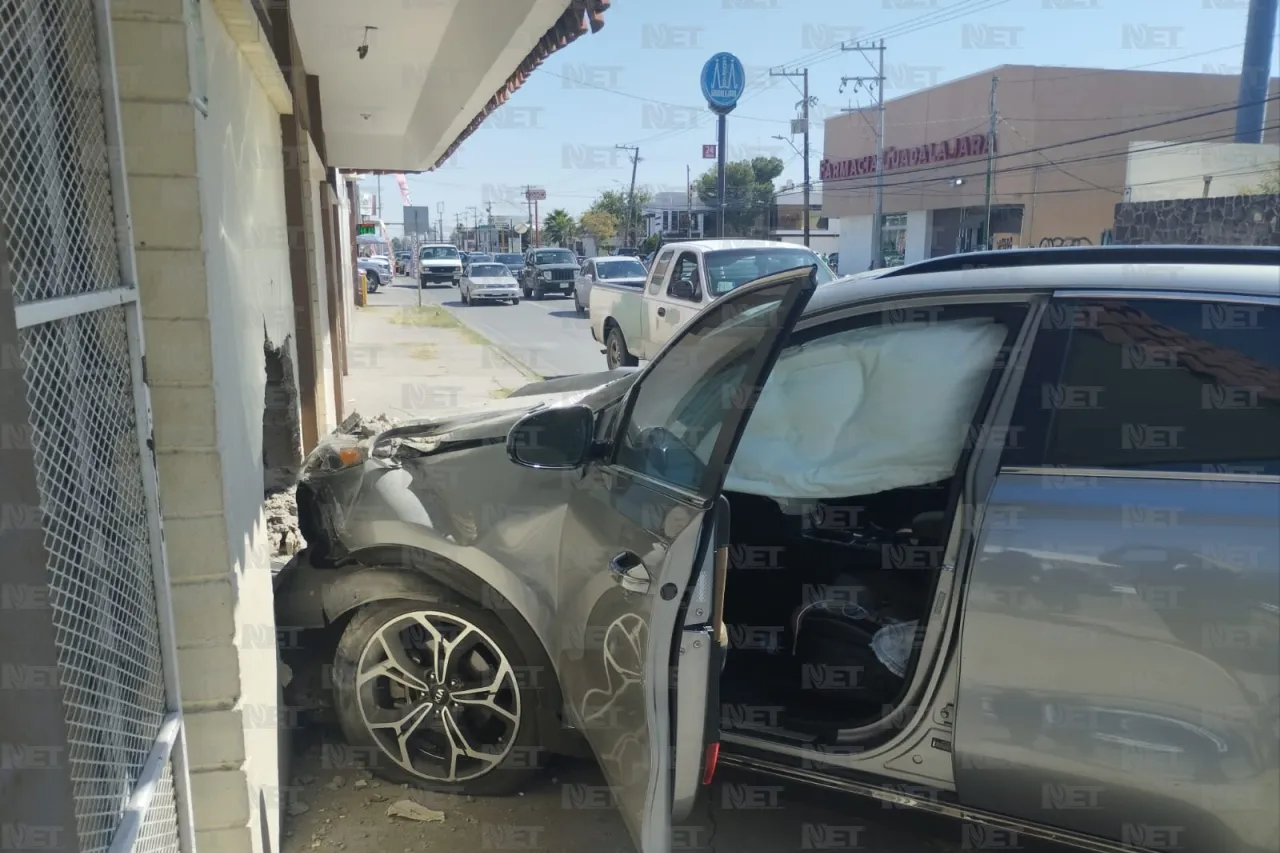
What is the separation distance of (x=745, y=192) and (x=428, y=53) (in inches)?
2392

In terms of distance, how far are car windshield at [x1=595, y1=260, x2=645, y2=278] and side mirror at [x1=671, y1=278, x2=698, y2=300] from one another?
11.6 metres

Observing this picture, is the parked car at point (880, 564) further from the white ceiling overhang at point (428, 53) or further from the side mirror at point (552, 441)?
the white ceiling overhang at point (428, 53)

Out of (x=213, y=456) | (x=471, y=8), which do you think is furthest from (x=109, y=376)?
(x=471, y=8)

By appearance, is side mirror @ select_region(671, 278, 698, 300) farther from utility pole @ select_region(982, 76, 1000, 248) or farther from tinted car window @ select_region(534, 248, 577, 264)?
utility pole @ select_region(982, 76, 1000, 248)

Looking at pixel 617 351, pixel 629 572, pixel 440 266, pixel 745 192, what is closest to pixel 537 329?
pixel 617 351

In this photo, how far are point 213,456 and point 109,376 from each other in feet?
1.23

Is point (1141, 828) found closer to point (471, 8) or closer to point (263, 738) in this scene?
point (263, 738)

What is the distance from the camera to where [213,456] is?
241 centimetres

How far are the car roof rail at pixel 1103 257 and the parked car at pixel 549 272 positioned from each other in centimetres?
2996

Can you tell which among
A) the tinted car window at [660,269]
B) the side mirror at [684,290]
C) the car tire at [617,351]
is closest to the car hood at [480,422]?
the side mirror at [684,290]

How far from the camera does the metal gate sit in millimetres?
1677

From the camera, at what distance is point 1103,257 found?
8.84 feet

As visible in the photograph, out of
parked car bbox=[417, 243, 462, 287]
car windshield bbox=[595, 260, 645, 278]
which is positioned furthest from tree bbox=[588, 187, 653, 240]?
car windshield bbox=[595, 260, 645, 278]

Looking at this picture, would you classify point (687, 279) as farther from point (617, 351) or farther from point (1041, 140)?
point (1041, 140)
